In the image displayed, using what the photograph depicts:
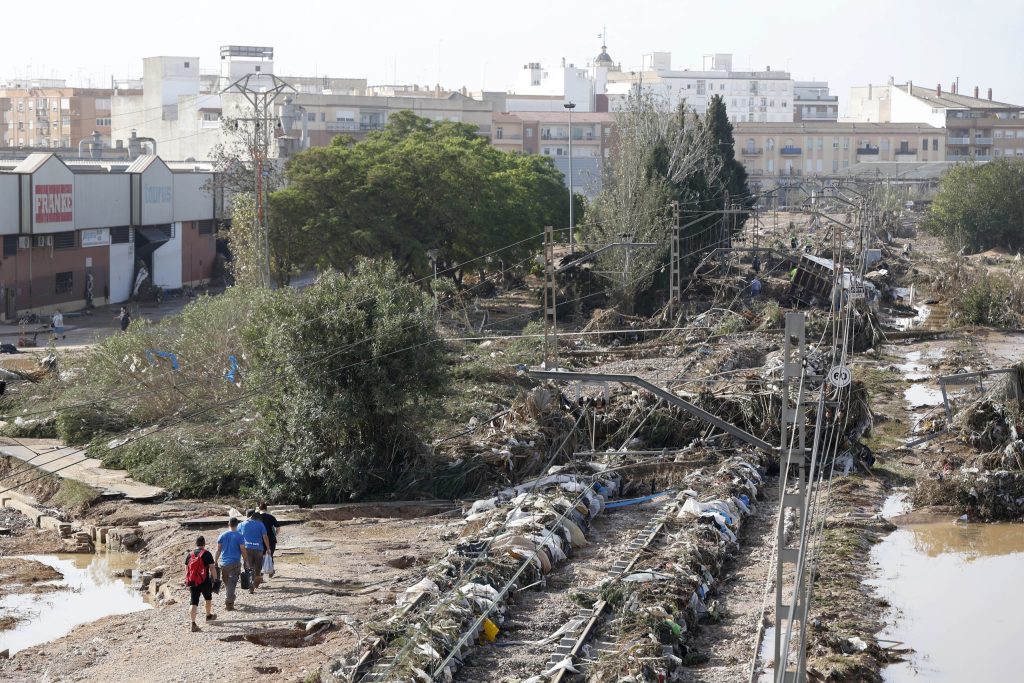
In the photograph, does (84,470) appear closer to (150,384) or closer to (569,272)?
(150,384)

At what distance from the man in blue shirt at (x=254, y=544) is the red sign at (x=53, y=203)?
29.7m

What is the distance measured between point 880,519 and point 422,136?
3354cm

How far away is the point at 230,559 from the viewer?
15.4m

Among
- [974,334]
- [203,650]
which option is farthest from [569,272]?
[203,650]

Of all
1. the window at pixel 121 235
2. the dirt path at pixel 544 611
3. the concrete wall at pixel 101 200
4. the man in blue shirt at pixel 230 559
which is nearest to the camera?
the dirt path at pixel 544 611

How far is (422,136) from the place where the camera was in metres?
51.1

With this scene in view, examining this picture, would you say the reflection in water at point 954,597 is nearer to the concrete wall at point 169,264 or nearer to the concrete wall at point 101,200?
the concrete wall at point 101,200

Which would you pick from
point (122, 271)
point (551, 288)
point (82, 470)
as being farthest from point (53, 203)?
point (551, 288)

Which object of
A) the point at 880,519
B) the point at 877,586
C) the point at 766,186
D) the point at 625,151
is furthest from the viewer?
the point at 766,186

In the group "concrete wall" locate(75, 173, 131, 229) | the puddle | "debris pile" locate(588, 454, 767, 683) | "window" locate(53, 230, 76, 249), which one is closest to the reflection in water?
"debris pile" locate(588, 454, 767, 683)

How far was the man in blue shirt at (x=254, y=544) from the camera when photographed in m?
16.1

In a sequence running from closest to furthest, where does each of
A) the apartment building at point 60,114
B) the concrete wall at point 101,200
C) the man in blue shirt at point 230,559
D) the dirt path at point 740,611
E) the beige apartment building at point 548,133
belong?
the dirt path at point 740,611
the man in blue shirt at point 230,559
the concrete wall at point 101,200
the beige apartment building at point 548,133
the apartment building at point 60,114

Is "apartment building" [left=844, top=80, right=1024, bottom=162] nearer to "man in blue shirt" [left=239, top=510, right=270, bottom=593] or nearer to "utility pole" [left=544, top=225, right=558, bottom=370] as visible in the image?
"utility pole" [left=544, top=225, right=558, bottom=370]

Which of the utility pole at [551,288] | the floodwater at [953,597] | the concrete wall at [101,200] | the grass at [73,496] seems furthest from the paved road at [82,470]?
the concrete wall at [101,200]
